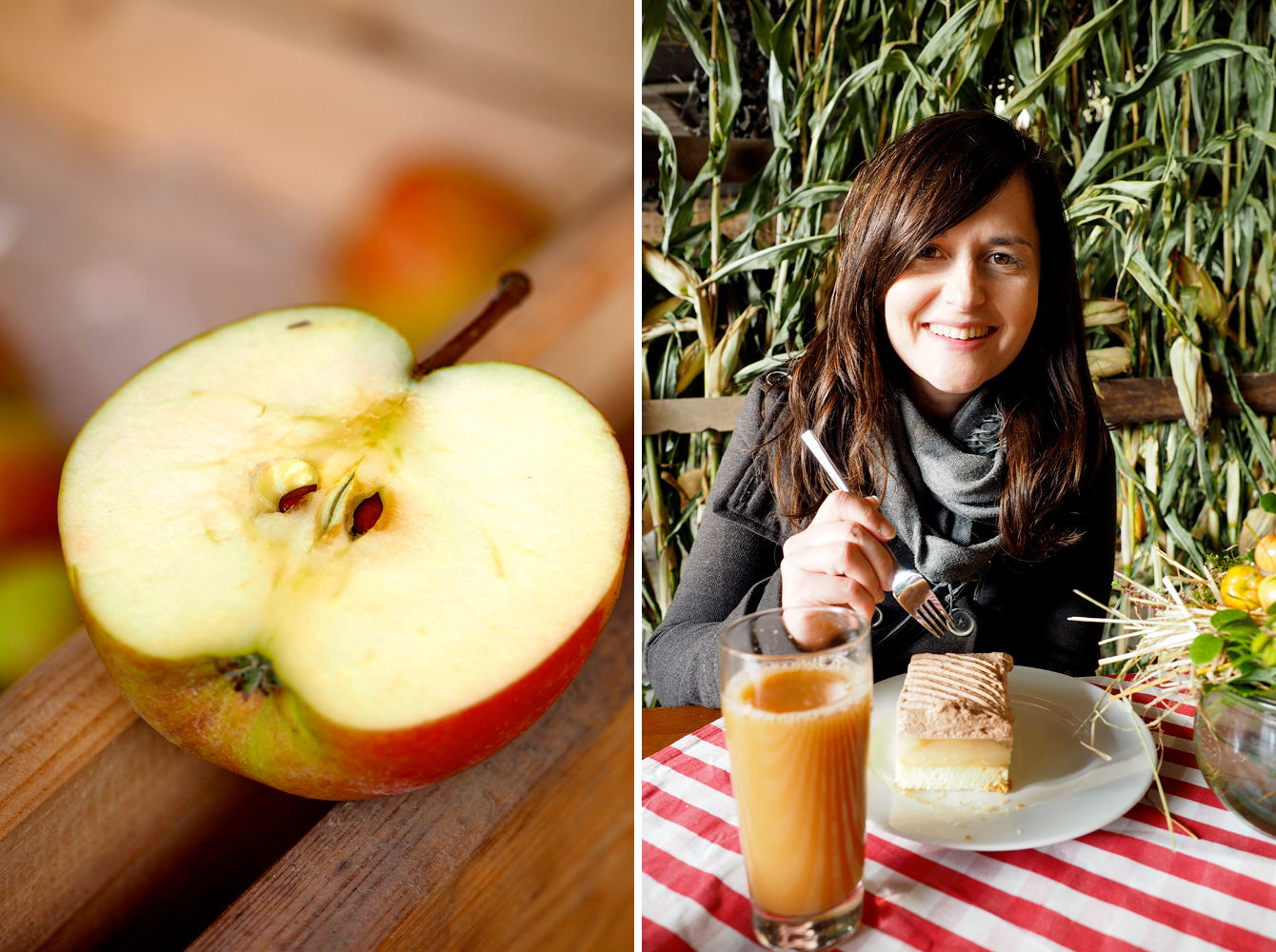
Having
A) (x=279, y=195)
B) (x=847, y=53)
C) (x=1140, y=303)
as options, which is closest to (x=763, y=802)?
(x=279, y=195)

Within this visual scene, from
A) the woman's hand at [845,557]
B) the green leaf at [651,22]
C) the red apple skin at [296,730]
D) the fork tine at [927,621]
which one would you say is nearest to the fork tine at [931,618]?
the fork tine at [927,621]

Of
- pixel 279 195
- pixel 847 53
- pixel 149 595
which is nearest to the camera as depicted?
pixel 149 595

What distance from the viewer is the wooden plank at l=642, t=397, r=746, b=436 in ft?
2.77

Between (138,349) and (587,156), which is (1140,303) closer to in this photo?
(587,156)

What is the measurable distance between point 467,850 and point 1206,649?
10.4 inches

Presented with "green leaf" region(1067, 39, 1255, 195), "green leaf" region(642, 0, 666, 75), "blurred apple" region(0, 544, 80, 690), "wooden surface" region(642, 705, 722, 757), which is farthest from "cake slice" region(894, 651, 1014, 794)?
"green leaf" region(1067, 39, 1255, 195)

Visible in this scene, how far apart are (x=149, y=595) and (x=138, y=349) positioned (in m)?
0.13

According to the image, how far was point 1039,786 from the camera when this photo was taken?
32cm

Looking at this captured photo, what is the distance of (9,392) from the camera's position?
0.32m

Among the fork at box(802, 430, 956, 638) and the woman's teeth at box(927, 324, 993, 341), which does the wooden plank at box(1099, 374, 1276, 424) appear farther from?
the fork at box(802, 430, 956, 638)

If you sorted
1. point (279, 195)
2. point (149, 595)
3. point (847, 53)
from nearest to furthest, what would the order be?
point (149, 595)
point (279, 195)
point (847, 53)

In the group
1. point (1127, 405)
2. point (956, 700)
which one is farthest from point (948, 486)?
point (1127, 405)

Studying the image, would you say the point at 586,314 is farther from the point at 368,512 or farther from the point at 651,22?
the point at 651,22

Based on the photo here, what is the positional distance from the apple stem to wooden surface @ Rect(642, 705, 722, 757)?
0.20m
